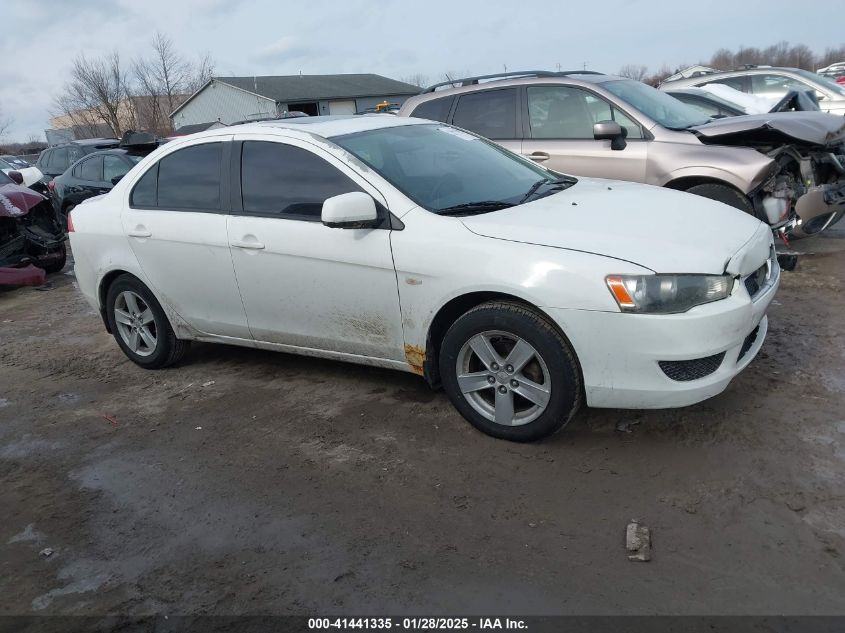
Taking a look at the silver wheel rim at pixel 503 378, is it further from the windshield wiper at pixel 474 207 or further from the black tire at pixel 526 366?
the windshield wiper at pixel 474 207

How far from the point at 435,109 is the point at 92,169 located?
7.23 m

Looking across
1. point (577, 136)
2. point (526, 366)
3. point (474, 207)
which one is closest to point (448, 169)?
point (474, 207)

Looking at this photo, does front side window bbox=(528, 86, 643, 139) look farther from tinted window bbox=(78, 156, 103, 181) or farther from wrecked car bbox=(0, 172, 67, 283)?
tinted window bbox=(78, 156, 103, 181)

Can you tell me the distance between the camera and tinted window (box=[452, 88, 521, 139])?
728 centimetres

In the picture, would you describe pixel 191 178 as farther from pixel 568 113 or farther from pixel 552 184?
pixel 568 113

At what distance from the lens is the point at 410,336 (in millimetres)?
3969

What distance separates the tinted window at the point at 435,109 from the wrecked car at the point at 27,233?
5074 millimetres

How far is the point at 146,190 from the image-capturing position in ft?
16.9

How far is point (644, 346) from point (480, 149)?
84.0 inches

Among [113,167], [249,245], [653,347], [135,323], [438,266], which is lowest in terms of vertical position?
[135,323]

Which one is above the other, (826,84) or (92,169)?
(92,169)

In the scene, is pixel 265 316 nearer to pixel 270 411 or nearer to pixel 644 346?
pixel 270 411

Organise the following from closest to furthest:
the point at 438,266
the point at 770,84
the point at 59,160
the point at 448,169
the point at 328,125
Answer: the point at 438,266, the point at 448,169, the point at 328,125, the point at 770,84, the point at 59,160

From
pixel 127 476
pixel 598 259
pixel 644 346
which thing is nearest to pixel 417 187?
pixel 598 259
